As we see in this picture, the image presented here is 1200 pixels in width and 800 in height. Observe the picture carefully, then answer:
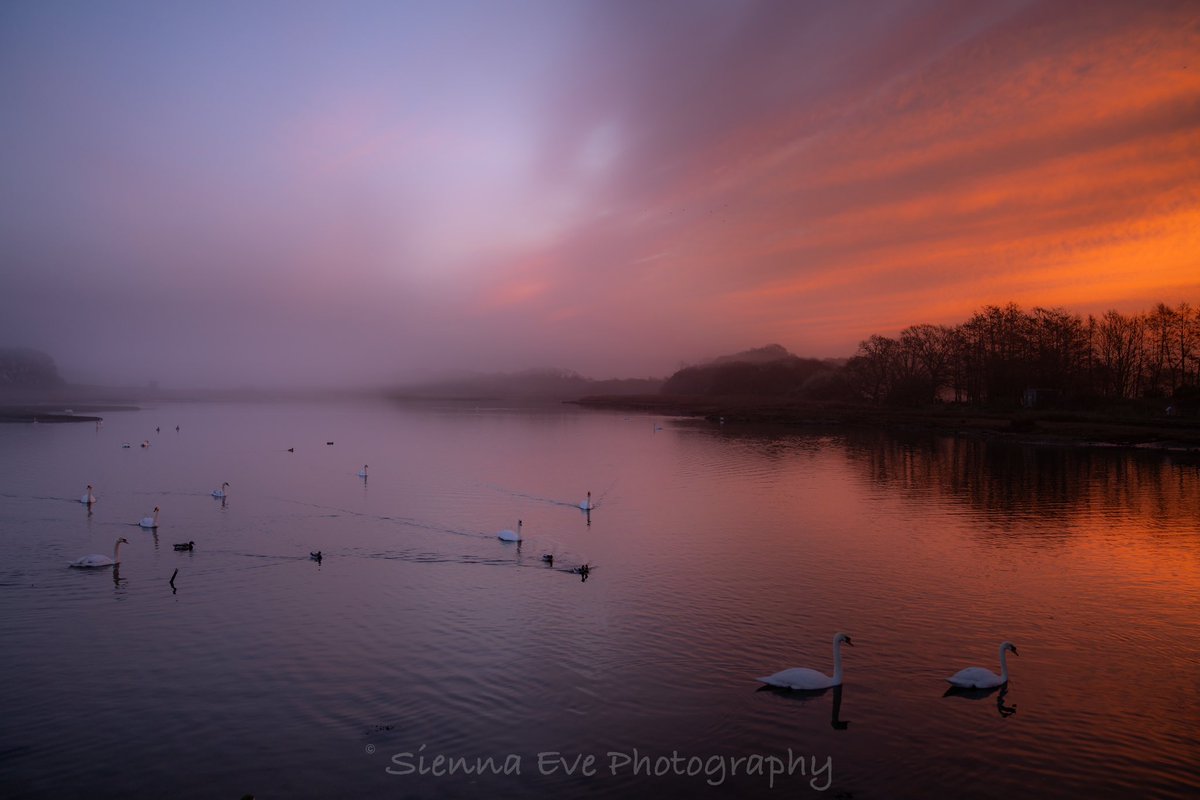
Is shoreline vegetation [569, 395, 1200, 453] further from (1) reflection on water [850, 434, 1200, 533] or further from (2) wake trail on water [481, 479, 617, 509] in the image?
(2) wake trail on water [481, 479, 617, 509]

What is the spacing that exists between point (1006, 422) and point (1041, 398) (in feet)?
50.1

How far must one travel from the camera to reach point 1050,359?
86562mm

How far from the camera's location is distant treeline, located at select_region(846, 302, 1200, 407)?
79.8 meters

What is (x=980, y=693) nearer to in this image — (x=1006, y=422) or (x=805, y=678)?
(x=805, y=678)

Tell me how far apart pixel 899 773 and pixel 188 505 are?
28970mm

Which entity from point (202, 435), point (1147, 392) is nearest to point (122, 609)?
point (202, 435)

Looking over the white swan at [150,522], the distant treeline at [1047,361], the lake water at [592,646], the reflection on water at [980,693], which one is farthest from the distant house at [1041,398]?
the white swan at [150,522]

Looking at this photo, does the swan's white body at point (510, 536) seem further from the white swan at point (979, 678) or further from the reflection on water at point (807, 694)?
the white swan at point (979, 678)

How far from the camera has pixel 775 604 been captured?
16.5 metres

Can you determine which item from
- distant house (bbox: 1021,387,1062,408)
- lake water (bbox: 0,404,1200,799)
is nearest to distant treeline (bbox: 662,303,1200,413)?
distant house (bbox: 1021,387,1062,408)

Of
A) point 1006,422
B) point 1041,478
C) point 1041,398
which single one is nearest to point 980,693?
point 1041,478

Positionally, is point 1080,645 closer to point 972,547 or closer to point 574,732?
point 972,547

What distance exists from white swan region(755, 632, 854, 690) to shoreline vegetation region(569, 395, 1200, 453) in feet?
182

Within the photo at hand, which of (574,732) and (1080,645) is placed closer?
(574,732)
